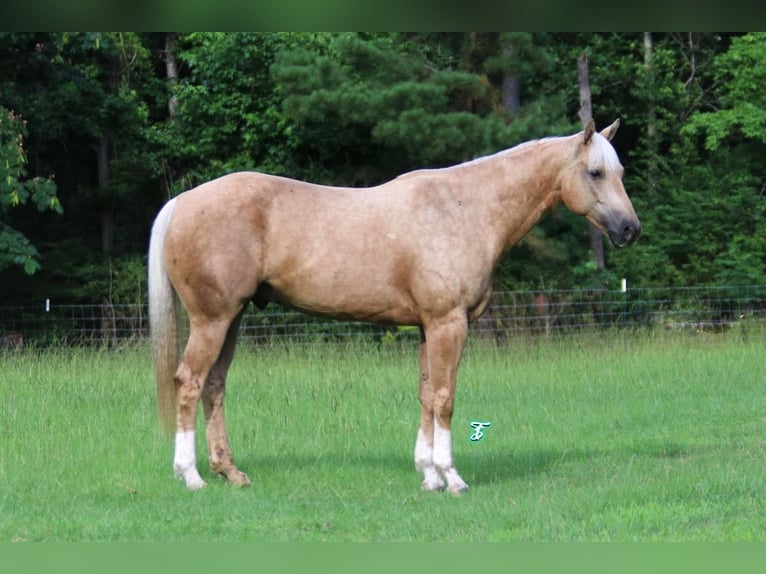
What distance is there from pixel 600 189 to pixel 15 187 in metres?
10.9

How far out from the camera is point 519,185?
21.4ft

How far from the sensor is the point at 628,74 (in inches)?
902

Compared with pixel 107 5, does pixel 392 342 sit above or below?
below

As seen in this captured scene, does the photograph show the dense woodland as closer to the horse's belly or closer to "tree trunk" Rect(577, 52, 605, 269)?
"tree trunk" Rect(577, 52, 605, 269)

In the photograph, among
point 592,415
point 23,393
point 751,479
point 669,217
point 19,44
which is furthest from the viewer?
point 669,217

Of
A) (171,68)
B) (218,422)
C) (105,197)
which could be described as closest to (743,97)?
(171,68)

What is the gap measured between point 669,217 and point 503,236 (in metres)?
14.8

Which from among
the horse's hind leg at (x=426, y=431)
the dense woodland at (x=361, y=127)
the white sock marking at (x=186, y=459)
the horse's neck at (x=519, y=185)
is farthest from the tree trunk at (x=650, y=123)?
the white sock marking at (x=186, y=459)

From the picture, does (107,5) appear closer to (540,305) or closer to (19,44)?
(540,305)

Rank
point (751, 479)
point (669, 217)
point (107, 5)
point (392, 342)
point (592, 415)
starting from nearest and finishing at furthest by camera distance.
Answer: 1. point (107, 5)
2. point (751, 479)
3. point (592, 415)
4. point (392, 342)
5. point (669, 217)

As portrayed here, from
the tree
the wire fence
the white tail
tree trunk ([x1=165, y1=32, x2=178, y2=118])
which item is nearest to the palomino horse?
the white tail

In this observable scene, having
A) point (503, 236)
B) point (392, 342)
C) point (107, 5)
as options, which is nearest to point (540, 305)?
point (392, 342)

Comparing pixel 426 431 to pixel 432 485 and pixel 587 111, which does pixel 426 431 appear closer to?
pixel 432 485

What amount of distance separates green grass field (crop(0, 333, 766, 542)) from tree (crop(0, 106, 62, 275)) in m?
3.60
